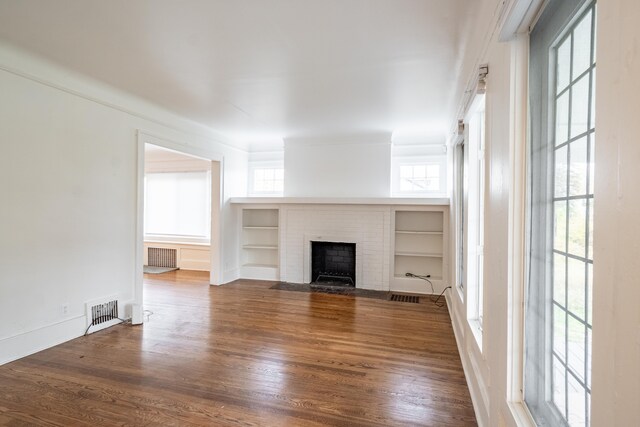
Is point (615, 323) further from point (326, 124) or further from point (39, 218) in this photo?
point (326, 124)

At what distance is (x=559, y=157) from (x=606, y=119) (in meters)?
0.48

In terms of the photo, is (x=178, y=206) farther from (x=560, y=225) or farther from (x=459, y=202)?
(x=560, y=225)

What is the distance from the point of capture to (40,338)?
296 centimetres

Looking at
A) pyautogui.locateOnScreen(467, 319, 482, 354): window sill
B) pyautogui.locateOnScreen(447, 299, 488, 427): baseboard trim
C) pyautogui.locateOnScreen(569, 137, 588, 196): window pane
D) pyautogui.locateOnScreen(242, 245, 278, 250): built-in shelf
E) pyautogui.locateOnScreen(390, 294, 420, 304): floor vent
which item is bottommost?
pyautogui.locateOnScreen(390, 294, 420, 304): floor vent

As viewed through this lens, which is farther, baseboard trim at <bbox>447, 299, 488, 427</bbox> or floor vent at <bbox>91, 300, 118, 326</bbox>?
floor vent at <bbox>91, 300, 118, 326</bbox>

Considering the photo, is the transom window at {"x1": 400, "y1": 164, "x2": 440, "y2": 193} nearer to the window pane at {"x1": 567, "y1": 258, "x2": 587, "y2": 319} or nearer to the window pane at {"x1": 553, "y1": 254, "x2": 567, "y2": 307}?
the window pane at {"x1": 553, "y1": 254, "x2": 567, "y2": 307}

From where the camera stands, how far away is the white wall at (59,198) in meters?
2.72

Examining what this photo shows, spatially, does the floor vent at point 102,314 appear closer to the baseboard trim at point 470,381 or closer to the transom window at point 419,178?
the baseboard trim at point 470,381

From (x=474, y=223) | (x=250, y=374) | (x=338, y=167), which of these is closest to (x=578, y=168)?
(x=474, y=223)

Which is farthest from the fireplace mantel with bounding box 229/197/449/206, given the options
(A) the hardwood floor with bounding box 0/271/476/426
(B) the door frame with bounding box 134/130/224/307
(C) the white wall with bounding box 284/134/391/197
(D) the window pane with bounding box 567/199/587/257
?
(D) the window pane with bounding box 567/199/587/257

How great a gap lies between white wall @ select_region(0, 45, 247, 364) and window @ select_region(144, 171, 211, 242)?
2.90 metres

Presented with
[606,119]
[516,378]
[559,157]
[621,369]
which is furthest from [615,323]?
[516,378]

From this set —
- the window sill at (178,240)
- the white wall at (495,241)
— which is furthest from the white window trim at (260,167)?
the white wall at (495,241)

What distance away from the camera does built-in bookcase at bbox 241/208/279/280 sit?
247 inches
